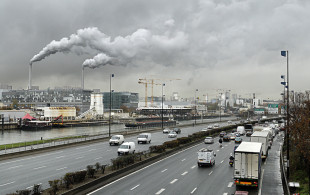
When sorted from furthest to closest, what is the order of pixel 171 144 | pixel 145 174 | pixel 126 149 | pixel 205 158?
1. pixel 171 144
2. pixel 126 149
3. pixel 205 158
4. pixel 145 174

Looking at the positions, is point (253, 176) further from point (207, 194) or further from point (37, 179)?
point (37, 179)

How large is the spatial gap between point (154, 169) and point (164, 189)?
8727 mm

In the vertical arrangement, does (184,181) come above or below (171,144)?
below

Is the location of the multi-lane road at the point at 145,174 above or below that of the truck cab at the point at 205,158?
below

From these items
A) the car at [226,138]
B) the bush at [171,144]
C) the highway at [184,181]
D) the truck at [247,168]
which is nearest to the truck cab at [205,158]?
the highway at [184,181]

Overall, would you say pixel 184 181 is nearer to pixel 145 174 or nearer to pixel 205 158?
pixel 145 174

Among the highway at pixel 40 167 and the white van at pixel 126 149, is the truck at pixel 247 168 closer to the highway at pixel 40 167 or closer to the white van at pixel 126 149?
the highway at pixel 40 167

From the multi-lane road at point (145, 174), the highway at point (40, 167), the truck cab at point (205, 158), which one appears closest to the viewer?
the multi-lane road at point (145, 174)

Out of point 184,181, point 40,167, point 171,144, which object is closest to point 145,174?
point 184,181

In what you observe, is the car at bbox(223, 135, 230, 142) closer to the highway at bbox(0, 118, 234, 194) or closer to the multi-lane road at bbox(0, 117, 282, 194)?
the multi-lane road at bbox(0, 117, 282, 194)

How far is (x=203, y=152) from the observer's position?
32.7m

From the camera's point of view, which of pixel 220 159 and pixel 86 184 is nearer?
pixel 86 184

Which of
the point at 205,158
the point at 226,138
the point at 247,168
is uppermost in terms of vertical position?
the point at 247,168

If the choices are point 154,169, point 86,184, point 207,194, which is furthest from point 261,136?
point 86,184
